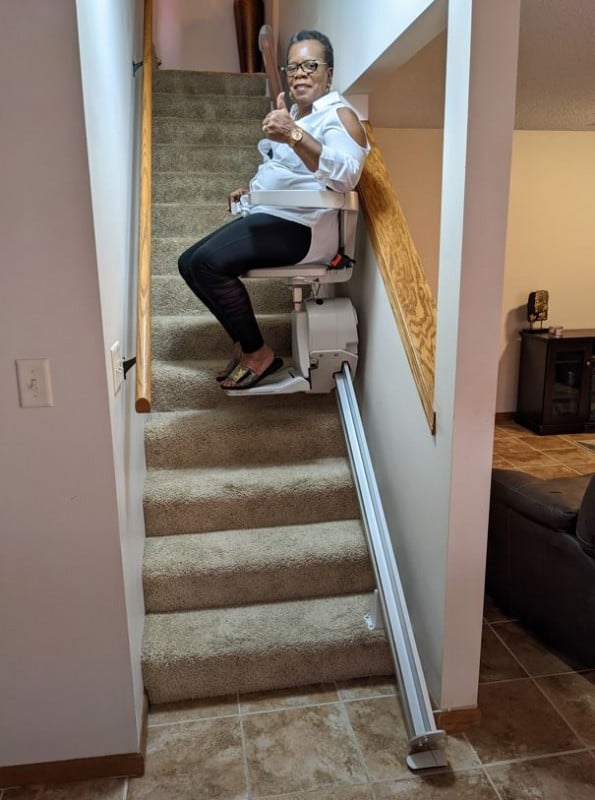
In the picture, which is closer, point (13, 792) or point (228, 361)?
point (13, 792)

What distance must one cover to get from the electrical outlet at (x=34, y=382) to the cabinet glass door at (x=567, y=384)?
12.9ft

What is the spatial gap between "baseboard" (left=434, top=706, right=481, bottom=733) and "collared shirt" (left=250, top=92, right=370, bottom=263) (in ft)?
5.13

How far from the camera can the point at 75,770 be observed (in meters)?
1.69

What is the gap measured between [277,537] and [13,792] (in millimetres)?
1043

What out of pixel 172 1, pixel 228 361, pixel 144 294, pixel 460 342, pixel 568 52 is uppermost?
pixel 172 1

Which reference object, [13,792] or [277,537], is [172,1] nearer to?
[277,537]

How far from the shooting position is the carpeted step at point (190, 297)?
2.92 m

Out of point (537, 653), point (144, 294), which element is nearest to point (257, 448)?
point (144, 294)

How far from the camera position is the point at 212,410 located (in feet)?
8.38

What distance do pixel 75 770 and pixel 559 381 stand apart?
4030mm

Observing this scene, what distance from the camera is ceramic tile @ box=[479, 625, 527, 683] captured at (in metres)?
2.08

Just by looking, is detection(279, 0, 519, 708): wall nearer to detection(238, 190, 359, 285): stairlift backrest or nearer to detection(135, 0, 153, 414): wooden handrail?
detection(238, 190, 359, 285): stairlift backrest

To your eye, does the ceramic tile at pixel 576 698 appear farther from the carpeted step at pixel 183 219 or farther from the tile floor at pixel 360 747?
the carpeted step at pixel 183 219

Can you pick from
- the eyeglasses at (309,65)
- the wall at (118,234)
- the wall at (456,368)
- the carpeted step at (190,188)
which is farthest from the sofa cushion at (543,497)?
the carpeted step at (190,188)
